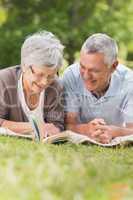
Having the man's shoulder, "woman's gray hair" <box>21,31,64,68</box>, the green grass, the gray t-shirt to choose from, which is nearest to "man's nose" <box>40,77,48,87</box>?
"woman's gray hair" <box>21,31,64,68</box>

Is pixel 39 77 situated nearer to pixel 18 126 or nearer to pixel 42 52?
pixel 42 52

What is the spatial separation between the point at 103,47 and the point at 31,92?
0.63 m

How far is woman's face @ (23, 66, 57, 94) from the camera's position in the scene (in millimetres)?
5202

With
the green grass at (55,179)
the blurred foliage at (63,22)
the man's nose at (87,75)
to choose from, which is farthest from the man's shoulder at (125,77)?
the blurred foliage at (63,22)

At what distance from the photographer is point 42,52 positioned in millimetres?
5219

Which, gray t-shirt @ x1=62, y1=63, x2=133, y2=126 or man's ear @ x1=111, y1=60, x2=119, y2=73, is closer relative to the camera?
man's ear @ x1=111, y1=60, x2=119, y2=73

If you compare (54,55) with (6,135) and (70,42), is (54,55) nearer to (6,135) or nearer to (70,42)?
(6,135)

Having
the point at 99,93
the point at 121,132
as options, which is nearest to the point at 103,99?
the point at 99,93

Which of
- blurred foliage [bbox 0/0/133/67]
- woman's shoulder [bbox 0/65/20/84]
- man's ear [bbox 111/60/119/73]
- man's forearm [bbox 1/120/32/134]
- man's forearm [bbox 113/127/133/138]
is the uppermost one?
man's ear [bbox 111/60/119/73]

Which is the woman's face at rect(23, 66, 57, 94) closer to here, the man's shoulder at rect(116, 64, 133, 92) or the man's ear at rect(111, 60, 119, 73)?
the man's ear at rect(111, 60, 119, 73)

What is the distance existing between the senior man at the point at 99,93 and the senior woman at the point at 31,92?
0.16 m

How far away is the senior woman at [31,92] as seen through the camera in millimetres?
5266

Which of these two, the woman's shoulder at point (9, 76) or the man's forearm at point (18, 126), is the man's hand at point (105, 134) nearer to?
the man's forearm at point (18, 126)

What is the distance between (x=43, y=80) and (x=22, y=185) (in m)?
2.29
